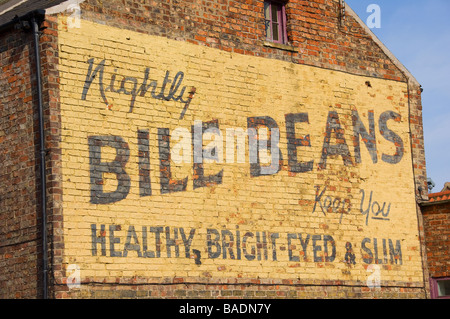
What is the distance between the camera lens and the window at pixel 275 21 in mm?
18188

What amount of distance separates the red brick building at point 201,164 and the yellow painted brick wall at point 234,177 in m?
0.03

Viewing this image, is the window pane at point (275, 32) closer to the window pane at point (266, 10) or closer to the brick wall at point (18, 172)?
the window pane at point (266, 10)

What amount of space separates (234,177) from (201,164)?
81 centimetres

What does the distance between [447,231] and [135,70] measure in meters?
8.35

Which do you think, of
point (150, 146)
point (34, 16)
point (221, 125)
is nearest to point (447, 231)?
point (221, 125)

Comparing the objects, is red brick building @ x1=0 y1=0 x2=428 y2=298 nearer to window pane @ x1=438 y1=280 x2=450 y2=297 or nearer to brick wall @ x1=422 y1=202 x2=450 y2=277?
brick wall @ x1=422 y1=202 x2=450 y2=277

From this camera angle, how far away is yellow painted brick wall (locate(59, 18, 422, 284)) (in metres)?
14.6

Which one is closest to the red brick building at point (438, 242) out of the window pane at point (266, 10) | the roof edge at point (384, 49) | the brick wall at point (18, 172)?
the roof edge at point (384, 49)

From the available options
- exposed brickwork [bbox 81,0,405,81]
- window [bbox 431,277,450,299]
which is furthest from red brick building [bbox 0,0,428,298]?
window [bbox 431,277,450,299]

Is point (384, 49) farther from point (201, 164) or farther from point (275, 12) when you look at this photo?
point (201, 164)

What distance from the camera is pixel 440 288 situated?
19031 millimetres

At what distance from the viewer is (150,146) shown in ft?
50.7

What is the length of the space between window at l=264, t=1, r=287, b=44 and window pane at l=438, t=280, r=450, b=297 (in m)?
6.68

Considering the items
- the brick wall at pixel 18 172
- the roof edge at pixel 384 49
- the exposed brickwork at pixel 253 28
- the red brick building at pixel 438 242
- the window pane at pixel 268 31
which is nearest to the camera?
the brick wall at pixel 18 172
